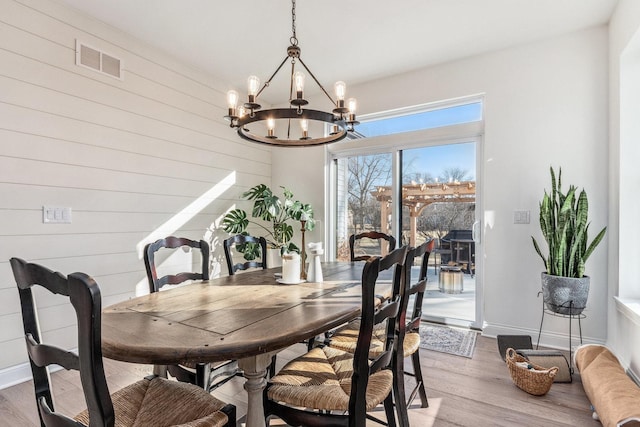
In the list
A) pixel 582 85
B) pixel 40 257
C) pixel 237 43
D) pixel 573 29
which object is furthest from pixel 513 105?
pixel 40 257

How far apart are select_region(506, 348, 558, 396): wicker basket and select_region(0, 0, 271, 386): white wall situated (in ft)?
10.4

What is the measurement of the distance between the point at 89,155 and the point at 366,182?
288 cm

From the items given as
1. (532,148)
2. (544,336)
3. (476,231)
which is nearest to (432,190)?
(476,231)

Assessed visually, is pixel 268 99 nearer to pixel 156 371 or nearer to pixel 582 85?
pixel 582 85

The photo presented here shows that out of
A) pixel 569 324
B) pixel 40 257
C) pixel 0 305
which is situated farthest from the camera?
pixel 569 324

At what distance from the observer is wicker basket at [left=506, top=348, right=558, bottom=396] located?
2205mm

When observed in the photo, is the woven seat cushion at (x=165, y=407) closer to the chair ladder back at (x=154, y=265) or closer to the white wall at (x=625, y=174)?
the chair ladder back at (x=154, y=265)

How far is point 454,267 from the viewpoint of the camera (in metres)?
3.76

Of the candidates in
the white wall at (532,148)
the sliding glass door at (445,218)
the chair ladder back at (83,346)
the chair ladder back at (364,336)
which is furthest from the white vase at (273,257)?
the chair ladder back at (83,346)

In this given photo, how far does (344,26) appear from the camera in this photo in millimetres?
2979

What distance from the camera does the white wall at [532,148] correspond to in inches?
116

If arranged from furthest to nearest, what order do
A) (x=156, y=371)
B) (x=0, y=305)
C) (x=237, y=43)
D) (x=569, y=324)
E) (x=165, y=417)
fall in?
(x=237, y=43) < (x=569, y=324) < (x=0, y=305) < (x=156, y=371) < (x=165, y=417)

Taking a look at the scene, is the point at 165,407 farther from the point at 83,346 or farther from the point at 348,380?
the point at 348,380

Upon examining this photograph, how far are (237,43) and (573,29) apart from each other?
9.83ft
